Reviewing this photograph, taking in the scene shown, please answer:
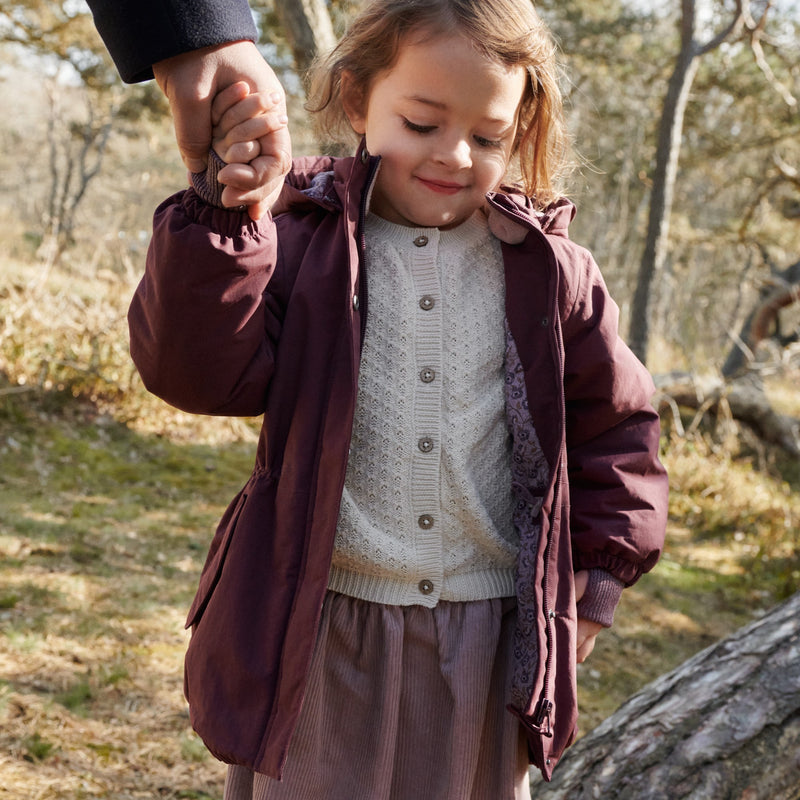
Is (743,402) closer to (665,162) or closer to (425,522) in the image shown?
(665,162)

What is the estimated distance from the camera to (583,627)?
59.2 inches

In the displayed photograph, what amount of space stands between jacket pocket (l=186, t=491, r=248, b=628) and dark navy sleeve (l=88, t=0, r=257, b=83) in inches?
27.3

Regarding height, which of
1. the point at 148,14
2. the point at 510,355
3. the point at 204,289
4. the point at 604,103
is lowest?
the point at 510,355

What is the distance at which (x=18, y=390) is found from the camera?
4.96m

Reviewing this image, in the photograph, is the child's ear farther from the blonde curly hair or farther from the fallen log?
the fallen log

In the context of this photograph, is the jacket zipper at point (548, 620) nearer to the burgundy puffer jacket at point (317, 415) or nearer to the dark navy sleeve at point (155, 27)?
the burgundy puffer jacket at point (317, 415)

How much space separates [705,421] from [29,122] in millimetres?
27890

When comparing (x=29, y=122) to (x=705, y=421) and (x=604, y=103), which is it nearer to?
(x=604, y=103)

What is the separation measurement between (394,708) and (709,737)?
2.87 ft

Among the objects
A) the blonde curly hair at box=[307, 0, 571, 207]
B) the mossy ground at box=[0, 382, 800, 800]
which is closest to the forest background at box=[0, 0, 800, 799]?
the mossy ground at box=[0, 382, 800, 800]

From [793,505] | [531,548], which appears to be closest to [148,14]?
[531,548]

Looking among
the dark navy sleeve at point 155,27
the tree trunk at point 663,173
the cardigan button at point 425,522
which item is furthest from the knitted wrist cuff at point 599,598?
the tree trunk at point 663,173

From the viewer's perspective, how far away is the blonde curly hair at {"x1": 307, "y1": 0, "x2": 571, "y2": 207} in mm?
1310

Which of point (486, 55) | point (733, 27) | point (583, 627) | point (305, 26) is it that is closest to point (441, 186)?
point (486, 55)
